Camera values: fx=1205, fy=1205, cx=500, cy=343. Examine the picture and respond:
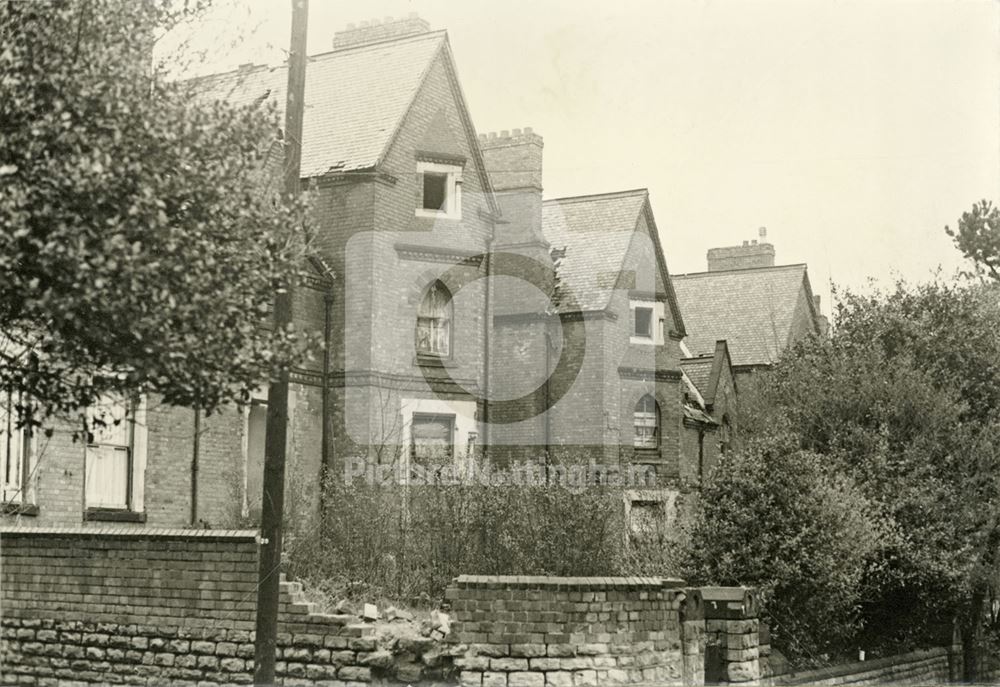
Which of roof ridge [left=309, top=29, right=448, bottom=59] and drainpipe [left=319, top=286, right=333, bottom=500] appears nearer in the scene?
drainpipe [left=319, top=286, right=333, bottom=500]

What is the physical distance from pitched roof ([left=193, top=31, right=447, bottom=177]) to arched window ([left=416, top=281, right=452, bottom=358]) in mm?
3360

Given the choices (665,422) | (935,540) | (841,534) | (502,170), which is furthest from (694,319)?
(841,534)

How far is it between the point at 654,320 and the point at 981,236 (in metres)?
11.7

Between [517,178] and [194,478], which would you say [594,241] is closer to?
[517,178]

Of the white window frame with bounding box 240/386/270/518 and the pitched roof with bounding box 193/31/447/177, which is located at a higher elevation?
the pitched roof with bounding box 193/31/447/177

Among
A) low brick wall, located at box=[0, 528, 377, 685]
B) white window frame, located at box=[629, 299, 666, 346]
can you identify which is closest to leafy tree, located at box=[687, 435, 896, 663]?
low brick wall, located at box=[0, 528, 377, 685]

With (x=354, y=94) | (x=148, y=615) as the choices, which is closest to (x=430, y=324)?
(x=354, y=94)

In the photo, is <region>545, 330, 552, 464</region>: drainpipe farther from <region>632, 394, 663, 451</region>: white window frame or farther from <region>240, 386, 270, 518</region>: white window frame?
<region>240, 386, 270, 518</region>: white window frame

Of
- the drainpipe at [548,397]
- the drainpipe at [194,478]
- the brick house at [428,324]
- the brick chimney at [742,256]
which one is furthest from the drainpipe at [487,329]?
the brick chimney at [742,256]

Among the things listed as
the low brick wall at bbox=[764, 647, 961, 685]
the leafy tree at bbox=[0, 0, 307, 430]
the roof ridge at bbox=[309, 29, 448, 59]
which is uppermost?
the roof ridge at bbox=[309, 29, 448, 59]

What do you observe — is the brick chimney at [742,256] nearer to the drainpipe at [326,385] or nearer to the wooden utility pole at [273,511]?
the drainpipe at [326,385]

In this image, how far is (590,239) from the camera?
107 feet

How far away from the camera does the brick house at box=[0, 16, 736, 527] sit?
22.0m

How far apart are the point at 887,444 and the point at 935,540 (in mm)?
1967
